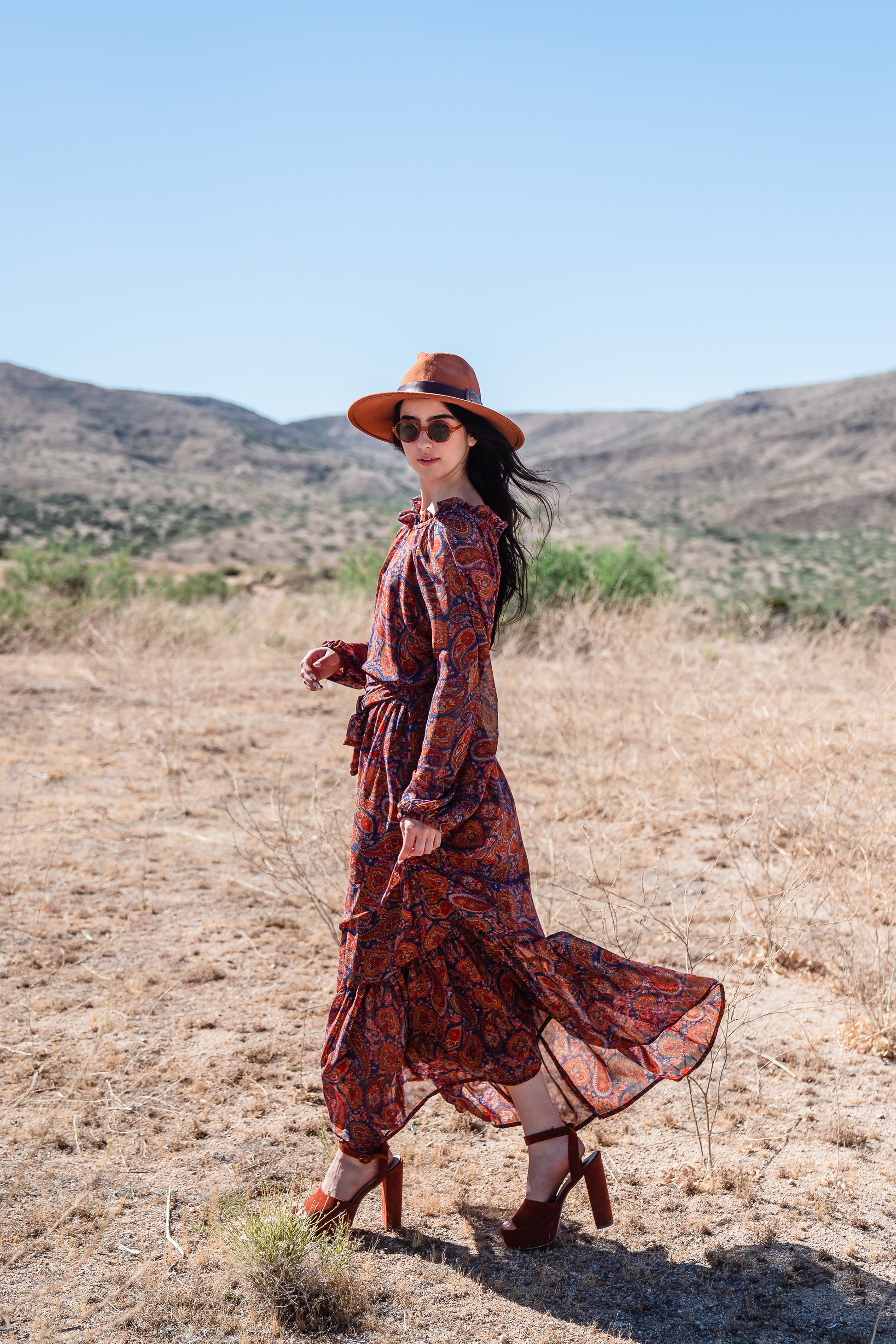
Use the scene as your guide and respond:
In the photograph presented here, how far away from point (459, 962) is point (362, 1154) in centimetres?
41

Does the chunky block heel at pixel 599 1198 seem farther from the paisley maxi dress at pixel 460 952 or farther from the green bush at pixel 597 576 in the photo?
the green bush at pixel 597 576

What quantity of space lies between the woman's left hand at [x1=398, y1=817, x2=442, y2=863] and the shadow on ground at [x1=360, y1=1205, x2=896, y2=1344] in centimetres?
85

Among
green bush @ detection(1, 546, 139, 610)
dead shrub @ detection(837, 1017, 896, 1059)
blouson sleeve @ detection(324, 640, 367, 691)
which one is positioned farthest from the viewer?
green bush @ detection(1, 546, 139, 610)

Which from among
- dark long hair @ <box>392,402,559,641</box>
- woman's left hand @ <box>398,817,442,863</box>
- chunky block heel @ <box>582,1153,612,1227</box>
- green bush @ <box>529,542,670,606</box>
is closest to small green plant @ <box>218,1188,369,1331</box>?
chunky block heel @ <box>582,1153,612,1227</box>

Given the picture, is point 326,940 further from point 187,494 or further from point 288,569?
point 187,494

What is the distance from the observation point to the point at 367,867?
6.43 feet

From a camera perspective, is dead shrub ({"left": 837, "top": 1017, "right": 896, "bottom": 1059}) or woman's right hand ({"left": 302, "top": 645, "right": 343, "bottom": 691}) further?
dead shrub ({"left": 837, "top": 1017, "right": 896, "bottom": 1059})

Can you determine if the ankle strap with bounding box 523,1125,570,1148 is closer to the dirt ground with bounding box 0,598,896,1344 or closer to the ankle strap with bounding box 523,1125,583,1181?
the ankle strap with bounding box 523,1125,583,1181

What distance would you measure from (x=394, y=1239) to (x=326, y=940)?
1.51 metres

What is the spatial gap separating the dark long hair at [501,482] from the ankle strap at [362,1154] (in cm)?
103

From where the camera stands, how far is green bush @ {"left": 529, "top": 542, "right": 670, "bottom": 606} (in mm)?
10609

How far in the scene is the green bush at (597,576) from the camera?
1061 cm

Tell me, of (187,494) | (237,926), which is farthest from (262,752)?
(187,494)

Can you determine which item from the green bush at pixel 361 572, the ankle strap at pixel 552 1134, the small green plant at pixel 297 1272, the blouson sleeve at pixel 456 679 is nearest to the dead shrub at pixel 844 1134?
the ankle strap at pixel 552 1134
